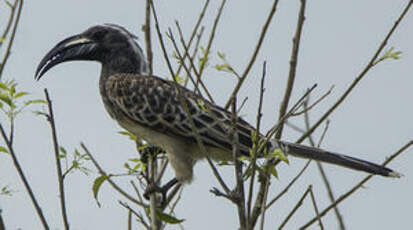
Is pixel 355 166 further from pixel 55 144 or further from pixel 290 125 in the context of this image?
pixel 55 144

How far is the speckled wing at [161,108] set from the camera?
4.49m

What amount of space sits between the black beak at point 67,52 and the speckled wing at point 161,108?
13.8 inches

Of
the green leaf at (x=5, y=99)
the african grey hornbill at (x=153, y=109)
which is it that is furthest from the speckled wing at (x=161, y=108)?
the green leaf at (x=5, y=99)

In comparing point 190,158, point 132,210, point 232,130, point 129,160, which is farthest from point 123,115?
point 232,130

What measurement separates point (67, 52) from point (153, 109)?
3.02ft

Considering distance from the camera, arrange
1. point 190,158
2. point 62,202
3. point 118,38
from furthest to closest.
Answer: point 118,38 < point 190,158 < point 62,202

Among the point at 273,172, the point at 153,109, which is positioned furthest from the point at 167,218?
the point at 153,109

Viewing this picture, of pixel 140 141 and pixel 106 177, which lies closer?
pixel 106 177

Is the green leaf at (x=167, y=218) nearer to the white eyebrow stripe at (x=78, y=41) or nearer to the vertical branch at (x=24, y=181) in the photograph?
the vertical branch at (x=24, y=181)

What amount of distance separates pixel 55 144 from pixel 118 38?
2.76 meters

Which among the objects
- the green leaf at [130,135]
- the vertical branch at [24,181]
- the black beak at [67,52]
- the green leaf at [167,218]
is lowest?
the vertical branch at [24,181]

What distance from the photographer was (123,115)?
4926 millimetres

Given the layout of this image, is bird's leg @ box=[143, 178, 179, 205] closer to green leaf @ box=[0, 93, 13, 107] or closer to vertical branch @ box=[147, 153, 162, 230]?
vertical branch @ box=[147, 153, 162, 230]

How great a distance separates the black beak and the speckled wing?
1.15 feet
